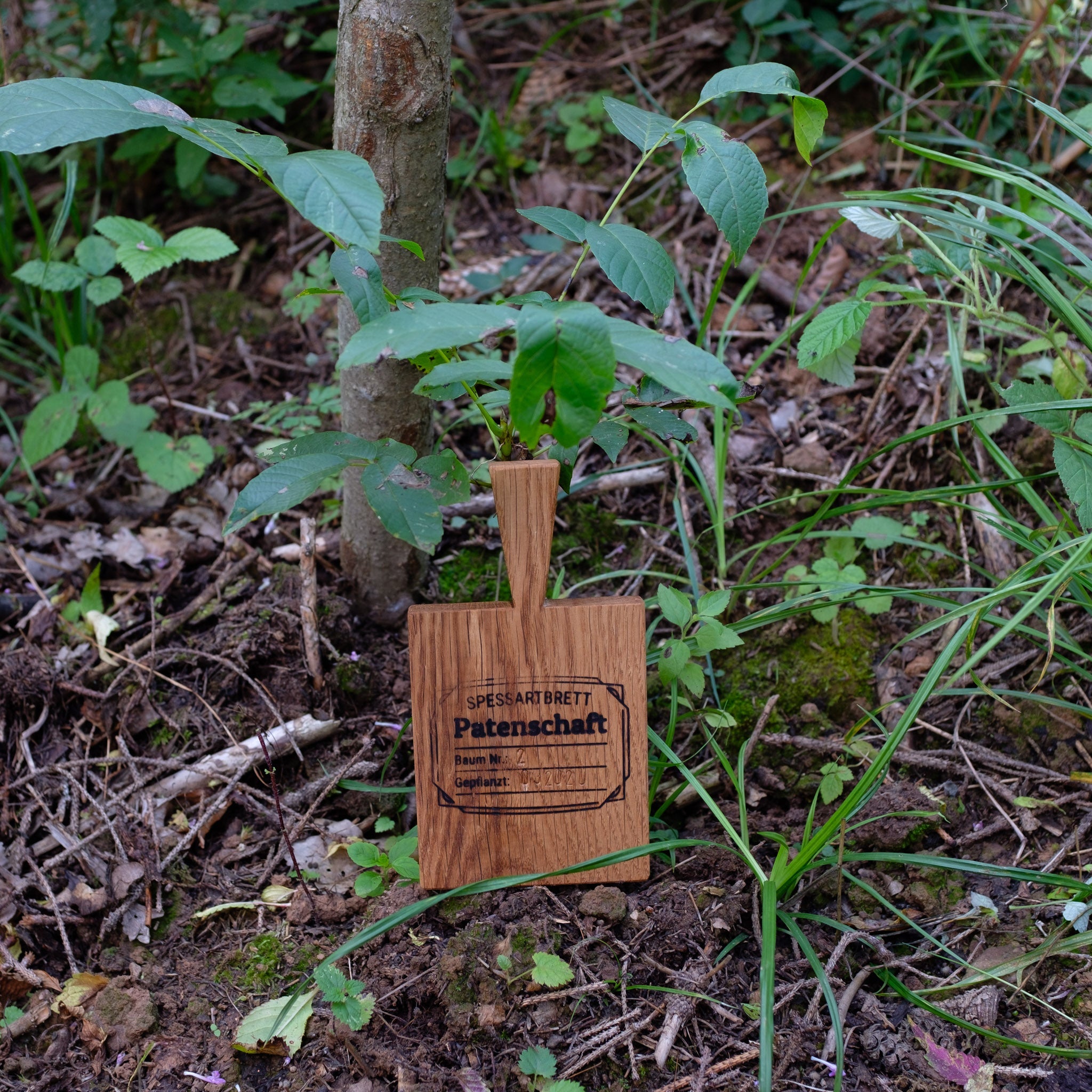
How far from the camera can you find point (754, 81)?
1146 mm

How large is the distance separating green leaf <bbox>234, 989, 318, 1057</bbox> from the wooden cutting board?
0.23m

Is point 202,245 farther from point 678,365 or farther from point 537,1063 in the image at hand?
point 537,1063

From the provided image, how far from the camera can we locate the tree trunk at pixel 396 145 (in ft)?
4.13

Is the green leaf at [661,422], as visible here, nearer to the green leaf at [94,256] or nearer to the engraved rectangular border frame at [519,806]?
the engraved rectangular border frame at [519,806]

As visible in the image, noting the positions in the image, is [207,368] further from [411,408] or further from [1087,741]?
[1087,741]

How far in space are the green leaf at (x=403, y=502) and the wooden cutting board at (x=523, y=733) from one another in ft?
0.59

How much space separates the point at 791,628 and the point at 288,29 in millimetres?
2367

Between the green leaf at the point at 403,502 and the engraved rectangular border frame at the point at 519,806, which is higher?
the green leaf at the point at 403,502

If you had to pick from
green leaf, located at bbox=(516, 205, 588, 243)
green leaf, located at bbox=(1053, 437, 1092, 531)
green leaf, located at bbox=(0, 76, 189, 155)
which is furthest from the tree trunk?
green leaf, located at bbox=(1053, 437, 1092, 531)

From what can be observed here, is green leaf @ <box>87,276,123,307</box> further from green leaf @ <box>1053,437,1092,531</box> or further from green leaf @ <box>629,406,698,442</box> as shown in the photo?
green leaf @ <box>1053,437,1092,531</box>

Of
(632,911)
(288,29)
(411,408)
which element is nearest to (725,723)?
(632,911)

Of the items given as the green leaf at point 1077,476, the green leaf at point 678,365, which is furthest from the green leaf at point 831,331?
the green leaf at point 678,365

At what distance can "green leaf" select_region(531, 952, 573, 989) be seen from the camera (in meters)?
1.15

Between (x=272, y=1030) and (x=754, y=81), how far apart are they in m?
1.40
